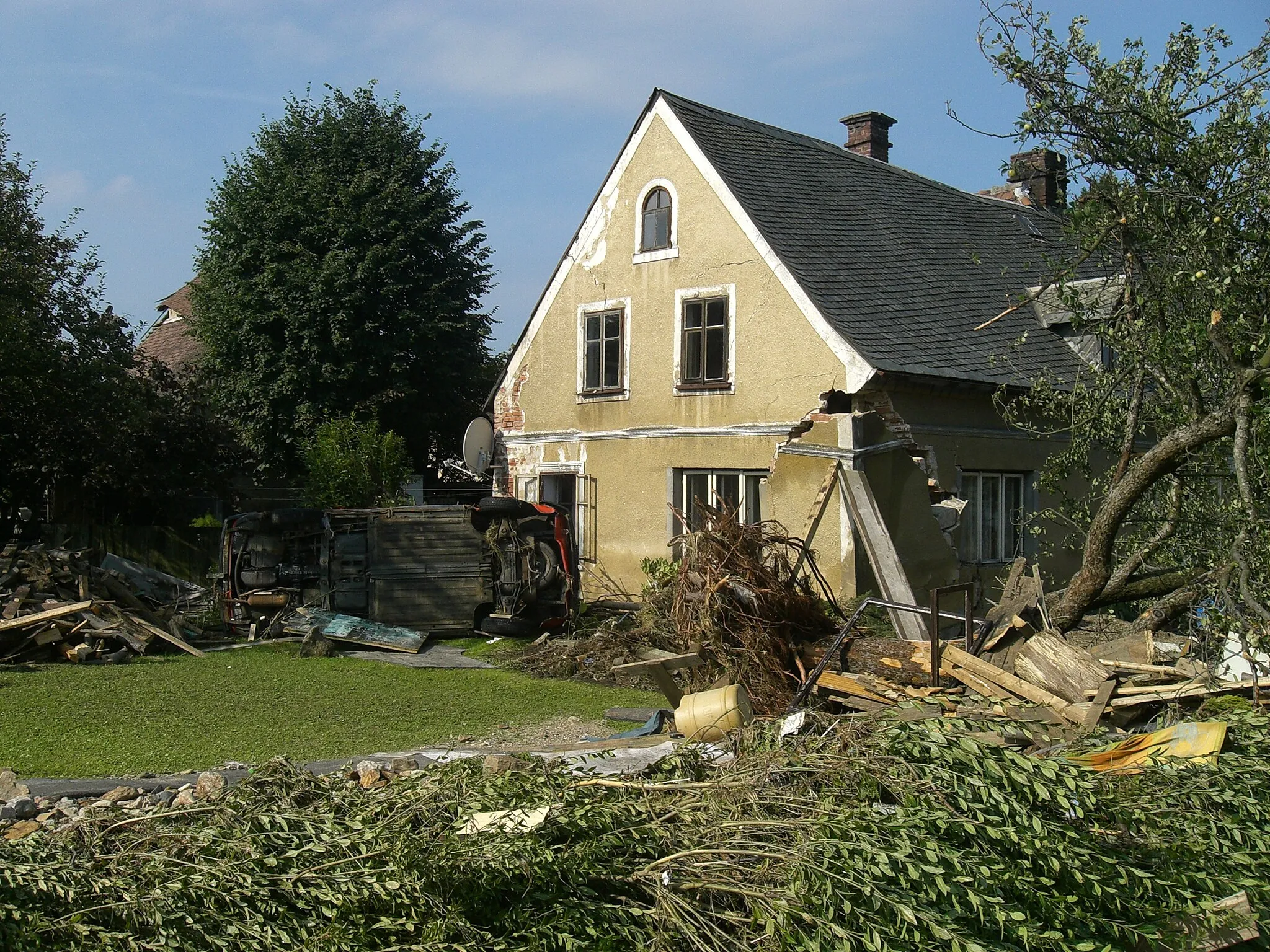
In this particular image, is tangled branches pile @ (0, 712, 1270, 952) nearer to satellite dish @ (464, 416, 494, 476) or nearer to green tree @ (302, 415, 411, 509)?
satellite dish @ (464, 416, 494, 476)

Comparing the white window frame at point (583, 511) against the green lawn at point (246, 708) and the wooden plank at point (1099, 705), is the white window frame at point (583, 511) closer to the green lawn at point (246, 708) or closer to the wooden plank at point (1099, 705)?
the green lawn at point (246, 708)

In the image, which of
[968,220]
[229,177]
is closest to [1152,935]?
[968,220]

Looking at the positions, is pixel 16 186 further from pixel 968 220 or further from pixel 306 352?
pixel 968 220

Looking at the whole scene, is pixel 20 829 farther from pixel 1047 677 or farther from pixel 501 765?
pixel 1047 677

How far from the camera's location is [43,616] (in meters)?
12.2

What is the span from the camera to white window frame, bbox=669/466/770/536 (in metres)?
15.0

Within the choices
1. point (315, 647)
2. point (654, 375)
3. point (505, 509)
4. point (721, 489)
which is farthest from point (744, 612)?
point (654, 375)

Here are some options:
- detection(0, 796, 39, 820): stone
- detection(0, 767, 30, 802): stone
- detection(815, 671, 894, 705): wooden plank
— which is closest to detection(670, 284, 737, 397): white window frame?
detection(815, 671, 894, 705): wooden plank

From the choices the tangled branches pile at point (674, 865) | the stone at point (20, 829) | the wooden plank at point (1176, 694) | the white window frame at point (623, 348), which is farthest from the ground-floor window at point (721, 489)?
the stone at point (20, 829)

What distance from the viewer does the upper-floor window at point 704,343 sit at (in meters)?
15.5

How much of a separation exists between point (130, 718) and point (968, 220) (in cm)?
1658

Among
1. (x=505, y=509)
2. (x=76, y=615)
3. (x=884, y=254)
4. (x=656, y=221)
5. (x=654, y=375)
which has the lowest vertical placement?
(x=76, y=615)

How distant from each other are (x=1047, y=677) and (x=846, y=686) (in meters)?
1.40

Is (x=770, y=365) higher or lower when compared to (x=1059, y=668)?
higher
